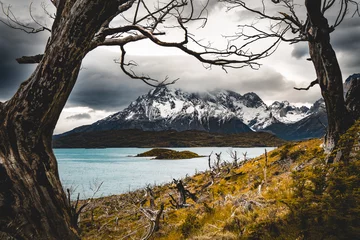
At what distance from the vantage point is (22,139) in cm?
444

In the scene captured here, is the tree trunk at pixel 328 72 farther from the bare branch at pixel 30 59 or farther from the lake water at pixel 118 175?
the lake water at pixel 118 175

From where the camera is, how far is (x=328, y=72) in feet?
24.7

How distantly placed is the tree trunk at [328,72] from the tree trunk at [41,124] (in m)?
5.20

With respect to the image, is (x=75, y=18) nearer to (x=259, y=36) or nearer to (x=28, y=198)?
(x=28, y=198)

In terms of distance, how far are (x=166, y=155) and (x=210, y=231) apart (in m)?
141

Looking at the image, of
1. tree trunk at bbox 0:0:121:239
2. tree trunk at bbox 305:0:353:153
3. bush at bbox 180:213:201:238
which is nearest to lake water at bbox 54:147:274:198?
bush at bbox 180:213:201:238

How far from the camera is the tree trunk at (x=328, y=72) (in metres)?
7.33

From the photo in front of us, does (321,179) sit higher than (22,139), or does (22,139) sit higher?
(22,139)

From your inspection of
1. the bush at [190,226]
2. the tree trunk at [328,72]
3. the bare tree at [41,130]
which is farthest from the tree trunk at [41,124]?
the tree trunk at [328,72]

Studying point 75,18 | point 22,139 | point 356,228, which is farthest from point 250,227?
point 75,18

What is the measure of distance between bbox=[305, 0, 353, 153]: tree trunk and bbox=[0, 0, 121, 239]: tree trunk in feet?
17.1

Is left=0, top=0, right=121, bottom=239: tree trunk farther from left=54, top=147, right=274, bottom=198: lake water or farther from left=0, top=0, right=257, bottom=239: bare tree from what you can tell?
left=54, top=147, right=274, bottom=198: lake water

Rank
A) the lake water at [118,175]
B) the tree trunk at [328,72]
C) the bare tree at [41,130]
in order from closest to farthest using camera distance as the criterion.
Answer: the bare tree at [41,130] → the tree trunk at [328,72] → the lake water at [118,175]

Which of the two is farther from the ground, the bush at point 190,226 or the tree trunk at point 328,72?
the tree trunk at point 328,72
